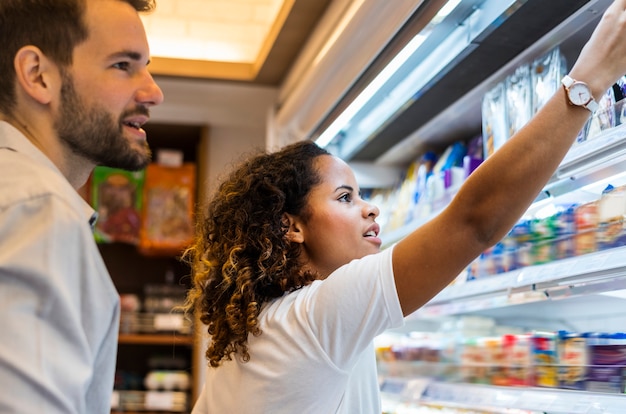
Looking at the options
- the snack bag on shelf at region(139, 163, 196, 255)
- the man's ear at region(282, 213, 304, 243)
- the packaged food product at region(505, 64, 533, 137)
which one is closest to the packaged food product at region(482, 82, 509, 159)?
the packaged food product at region(505, 64, 533, 137)

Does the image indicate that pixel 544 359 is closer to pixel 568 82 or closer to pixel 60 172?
pixel 568 82

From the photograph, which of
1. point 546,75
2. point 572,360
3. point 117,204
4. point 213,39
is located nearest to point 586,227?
point 572,360

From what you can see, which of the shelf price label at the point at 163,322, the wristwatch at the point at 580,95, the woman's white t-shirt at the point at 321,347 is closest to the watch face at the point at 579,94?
the wristwatch at the point at 580,95

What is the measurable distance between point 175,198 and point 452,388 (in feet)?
8.86

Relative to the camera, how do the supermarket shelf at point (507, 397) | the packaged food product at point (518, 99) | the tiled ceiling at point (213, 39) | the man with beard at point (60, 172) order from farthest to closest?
the tiled ceiling at point (213, 39)
the packaged food product at point (518, 99)
the supermarket shelf at point (507, 397)
the man with beard at point (60, 172)

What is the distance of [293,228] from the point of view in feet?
5.38

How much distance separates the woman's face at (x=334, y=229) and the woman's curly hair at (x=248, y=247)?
3 cm

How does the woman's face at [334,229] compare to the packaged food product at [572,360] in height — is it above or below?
above

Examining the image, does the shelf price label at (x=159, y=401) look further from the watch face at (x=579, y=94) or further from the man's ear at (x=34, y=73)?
the watch face at (x=579, y=94)

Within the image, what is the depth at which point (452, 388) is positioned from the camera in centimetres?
207

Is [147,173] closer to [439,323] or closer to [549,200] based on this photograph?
[439,323]

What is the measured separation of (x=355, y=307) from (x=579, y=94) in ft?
1.59

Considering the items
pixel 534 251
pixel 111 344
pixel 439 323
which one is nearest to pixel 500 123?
pixel 534 251

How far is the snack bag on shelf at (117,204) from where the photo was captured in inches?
174
